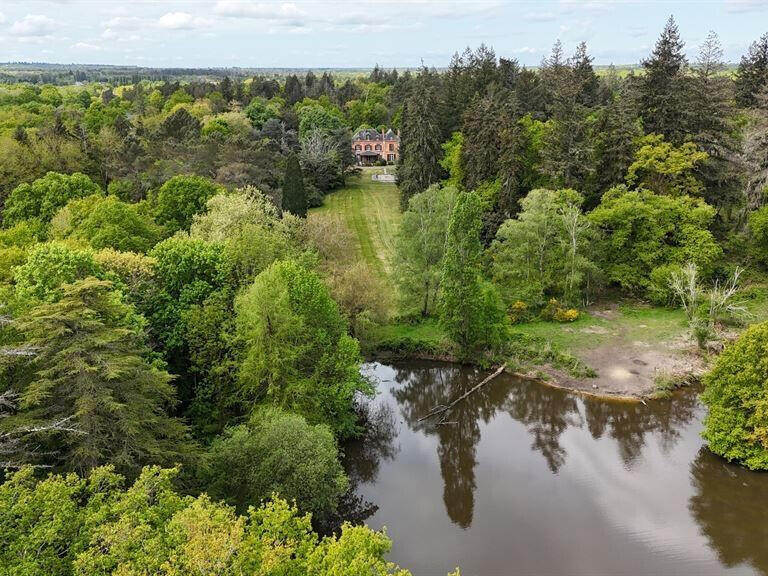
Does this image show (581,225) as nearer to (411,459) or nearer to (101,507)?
(411,459)

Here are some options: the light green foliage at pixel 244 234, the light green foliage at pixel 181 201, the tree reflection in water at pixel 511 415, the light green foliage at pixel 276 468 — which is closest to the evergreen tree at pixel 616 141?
the tree reflection in water at pixel 511 415

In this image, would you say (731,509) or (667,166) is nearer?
(731,509)

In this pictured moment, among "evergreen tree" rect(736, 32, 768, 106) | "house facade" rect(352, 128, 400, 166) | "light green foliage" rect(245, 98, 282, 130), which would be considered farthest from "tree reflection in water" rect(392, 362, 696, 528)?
"house facade" rect(352, 128, 400, 166)

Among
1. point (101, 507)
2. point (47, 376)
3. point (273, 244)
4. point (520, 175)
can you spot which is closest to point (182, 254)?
point (273, 244)

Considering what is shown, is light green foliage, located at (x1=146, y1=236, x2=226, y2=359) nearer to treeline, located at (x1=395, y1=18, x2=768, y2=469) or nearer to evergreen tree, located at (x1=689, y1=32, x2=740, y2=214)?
treeline, located at (x1=395, y1=18, x2=768, y2=469)

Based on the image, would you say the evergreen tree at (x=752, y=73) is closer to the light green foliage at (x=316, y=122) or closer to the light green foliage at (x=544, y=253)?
the light green foliage at (x=544, y=253)

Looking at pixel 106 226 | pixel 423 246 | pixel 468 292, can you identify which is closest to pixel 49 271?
pixel 106 226

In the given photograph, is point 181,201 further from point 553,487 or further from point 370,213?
point 553,487
